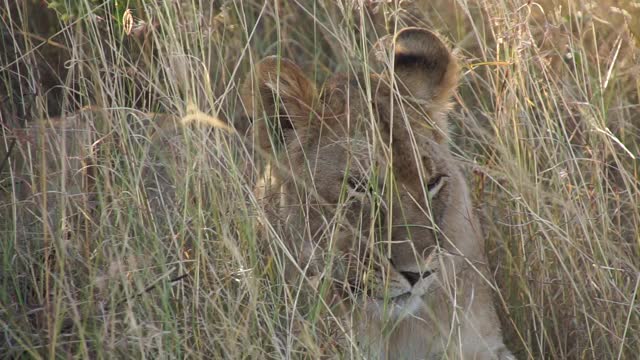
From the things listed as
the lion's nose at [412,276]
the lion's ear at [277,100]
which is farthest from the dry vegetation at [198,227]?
the lion's nose at [412,276]

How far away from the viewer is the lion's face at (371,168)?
11.6ft

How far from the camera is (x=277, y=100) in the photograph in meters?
3.67

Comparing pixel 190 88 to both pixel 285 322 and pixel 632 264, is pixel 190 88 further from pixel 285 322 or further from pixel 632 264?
pixel 632 264

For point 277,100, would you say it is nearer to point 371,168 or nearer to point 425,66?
point 371,168

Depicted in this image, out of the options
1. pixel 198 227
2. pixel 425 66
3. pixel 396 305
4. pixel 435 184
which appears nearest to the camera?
pixel 198 227

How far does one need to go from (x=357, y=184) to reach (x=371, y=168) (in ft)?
0.56

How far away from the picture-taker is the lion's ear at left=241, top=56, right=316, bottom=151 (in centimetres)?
379

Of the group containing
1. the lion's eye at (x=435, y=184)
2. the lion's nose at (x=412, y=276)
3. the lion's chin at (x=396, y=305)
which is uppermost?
the lion's eye at (x=435, y=184)

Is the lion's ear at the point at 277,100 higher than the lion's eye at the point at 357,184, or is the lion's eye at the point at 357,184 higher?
the lion's ear at the point at 277,100

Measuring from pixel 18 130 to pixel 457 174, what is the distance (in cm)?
159

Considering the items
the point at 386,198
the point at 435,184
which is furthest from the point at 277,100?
the point at 435,184

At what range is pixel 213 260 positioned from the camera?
3537mm

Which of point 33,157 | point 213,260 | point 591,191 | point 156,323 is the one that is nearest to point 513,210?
point 591,191

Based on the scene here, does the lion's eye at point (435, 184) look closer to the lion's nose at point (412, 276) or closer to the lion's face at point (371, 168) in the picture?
the lion's face at point (371, 168)
